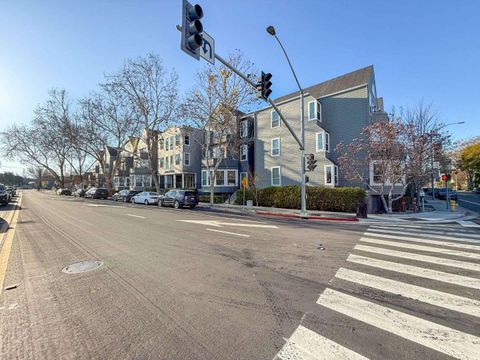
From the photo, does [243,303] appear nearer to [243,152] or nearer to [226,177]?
[243,152]

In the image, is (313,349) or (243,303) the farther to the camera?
(243,303)

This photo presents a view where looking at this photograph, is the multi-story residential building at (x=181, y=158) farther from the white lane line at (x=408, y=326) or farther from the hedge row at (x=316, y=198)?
the white lane line at (x=408, y=326)

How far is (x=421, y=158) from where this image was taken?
17.3m

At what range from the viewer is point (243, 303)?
12.6 ft

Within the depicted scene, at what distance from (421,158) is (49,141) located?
54.1 meters

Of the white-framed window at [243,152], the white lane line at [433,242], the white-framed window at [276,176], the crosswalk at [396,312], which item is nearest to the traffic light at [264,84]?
the white lane line at [433,242]

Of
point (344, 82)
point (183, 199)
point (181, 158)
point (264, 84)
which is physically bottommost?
point (183, 199)

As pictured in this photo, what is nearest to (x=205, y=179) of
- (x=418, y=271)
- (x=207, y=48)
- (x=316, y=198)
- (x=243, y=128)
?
(x=243, y=128)

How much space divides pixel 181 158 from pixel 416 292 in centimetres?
3659

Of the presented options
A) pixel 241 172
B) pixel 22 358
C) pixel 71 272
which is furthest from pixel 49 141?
pixel 22 358

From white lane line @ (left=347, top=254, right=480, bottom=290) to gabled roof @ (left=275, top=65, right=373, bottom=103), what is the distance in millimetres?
21632

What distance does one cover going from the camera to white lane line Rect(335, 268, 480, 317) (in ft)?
12.4

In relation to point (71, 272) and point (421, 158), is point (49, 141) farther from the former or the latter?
point (421, 158)

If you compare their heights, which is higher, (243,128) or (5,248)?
(243,128)
